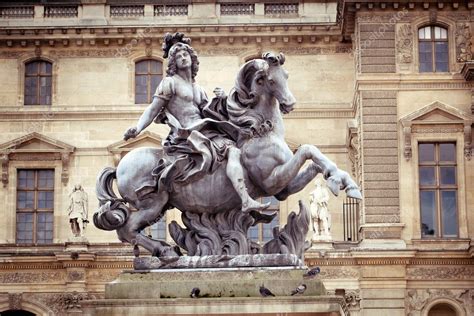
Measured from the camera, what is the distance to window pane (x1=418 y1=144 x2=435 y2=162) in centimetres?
4128

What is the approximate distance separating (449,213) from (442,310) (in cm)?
287

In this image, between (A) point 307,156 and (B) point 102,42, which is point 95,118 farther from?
(A) point 307,156

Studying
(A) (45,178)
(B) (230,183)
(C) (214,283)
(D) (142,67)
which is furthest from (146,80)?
(C) (214,283)

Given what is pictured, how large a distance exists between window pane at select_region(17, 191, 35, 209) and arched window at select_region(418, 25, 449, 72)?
12789 millimetres

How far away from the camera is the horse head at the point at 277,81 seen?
1186cm

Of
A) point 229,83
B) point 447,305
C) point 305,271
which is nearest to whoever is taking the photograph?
point 305,271

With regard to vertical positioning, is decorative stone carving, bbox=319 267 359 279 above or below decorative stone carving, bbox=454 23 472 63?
below

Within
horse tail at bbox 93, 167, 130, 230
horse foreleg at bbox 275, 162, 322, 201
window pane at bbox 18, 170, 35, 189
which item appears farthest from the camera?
window pane at bbox 18, 170, 35, 189

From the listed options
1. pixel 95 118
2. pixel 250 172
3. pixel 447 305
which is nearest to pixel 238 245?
pixel 250 172

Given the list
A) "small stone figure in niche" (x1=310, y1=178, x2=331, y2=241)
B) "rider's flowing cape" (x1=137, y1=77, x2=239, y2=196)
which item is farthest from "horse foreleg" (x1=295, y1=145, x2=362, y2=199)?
"small stone figure in niche" (x1=310, y1=178, x2=331, y2=241)

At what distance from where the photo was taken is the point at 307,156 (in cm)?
A: 1169

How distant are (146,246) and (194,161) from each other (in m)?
0.87

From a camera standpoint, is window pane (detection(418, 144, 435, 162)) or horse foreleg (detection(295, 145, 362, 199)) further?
window pane (detection(418, 144, 435, 162))

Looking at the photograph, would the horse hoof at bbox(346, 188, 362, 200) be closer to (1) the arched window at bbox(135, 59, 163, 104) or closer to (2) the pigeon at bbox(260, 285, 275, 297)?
(2) the pigeon at bbox(260, 285, 275, 297)
